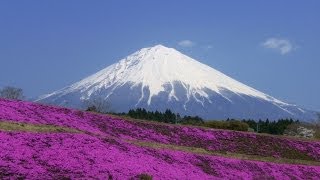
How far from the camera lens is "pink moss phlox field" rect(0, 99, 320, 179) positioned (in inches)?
1201

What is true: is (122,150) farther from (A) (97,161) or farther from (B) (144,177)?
(B) (144,177)

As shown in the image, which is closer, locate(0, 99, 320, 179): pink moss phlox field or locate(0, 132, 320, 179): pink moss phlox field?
locate(0, 132, 320, 179): pink moss phlox field

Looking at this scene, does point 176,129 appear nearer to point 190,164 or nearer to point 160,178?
point 190,164

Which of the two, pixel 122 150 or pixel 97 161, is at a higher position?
pixel 122 150

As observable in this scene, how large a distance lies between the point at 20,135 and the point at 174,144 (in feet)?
61.3

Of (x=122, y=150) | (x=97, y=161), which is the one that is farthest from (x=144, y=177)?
(x=122, y=150)

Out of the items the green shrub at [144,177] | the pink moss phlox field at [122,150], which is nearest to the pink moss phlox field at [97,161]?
the pink moss phlox field at [122,150]

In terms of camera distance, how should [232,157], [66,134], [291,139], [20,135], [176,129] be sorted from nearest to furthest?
[20,135]
[66,134]
[232,157]
[176,129]
[291,139]

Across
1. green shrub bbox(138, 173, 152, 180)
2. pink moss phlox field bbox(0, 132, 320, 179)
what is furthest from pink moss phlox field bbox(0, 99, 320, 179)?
green shrub bbox(138, 173, 152, 180)

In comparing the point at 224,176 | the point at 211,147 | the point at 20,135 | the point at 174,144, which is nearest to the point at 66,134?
the point at 20,135

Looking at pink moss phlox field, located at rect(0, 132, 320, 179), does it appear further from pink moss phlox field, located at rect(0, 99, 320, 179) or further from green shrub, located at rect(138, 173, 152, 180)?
green shrub, located at rect(138, 173, 152, 180)

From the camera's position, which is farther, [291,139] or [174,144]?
[291,139]

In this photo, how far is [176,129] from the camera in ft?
187

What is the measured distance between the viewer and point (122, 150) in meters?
38.8
